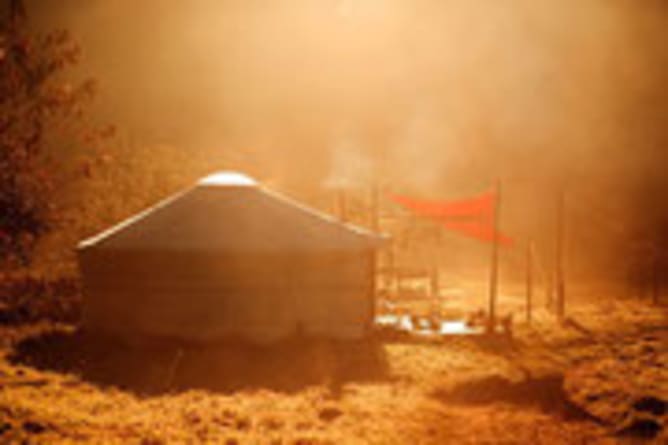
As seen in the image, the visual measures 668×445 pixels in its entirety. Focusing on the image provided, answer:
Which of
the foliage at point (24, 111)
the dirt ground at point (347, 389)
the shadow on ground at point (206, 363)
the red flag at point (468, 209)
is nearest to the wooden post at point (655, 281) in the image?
the dirt ground at point (347, 389)

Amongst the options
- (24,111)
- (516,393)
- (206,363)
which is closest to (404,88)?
(206,363)

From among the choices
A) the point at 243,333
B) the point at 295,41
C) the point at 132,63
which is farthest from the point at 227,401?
the point at 295,41

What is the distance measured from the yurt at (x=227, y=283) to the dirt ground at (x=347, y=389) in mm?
374

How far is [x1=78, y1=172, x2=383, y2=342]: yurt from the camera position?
37.0ft

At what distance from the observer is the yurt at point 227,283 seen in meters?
11.3

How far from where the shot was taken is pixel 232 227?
38.0 feet

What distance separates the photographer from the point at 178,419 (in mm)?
7398

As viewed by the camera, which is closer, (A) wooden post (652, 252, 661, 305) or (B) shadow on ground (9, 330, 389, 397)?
(B) shadow on ground (9, 330, 389, 397)

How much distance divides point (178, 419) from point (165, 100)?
39115 millimetres

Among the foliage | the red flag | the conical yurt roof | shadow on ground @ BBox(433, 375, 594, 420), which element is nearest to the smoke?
the red flag

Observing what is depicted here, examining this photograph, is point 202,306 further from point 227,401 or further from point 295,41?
point 295,41

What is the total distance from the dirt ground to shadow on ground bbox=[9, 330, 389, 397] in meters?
0.03

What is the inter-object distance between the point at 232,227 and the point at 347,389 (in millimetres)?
3989

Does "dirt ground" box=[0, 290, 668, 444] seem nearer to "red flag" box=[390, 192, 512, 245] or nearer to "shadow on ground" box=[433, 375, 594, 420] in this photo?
"shadow on ground" box=[433, 375, 594, 420]
